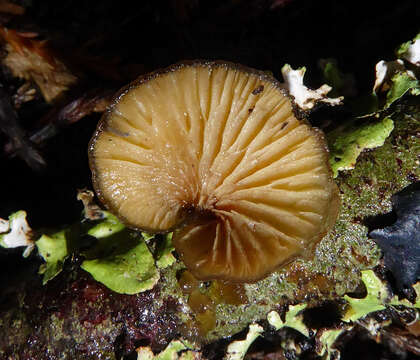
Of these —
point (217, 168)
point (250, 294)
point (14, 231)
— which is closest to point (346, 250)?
point (250, 294)

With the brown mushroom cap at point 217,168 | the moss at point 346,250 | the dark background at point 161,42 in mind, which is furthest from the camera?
the dark background at point 161,42

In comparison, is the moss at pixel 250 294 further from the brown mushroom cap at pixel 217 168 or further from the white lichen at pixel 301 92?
the white lichen at pixel 301 92

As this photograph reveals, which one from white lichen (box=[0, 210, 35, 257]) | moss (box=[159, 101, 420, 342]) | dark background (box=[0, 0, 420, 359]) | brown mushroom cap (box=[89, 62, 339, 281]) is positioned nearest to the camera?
brown mushroom cap (box=[89, 62, 339, 281])

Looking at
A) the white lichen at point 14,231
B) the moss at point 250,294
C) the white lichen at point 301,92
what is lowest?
the moss at point 250,294

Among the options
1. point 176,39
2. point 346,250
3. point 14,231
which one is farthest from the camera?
point 176,39

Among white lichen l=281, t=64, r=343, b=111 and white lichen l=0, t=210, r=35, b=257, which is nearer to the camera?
white lichen l=281, t=64, r=343, b=111

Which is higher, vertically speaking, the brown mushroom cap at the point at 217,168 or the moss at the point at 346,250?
the brown mushroom cap at the point at 217,168

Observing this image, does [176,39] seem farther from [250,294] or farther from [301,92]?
[250,294]

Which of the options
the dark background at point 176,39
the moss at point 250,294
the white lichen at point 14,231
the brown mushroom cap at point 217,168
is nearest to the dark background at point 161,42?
the dark background at point 176,39

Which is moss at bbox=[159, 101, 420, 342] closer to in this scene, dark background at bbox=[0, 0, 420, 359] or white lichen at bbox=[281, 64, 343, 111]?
white lichen at bbox=[281, 64, 343, 111]

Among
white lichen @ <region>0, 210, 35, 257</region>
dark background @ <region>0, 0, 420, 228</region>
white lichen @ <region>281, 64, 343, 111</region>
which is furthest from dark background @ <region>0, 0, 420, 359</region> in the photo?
white lichen @ <region>281, 64, 343, 111</region>
